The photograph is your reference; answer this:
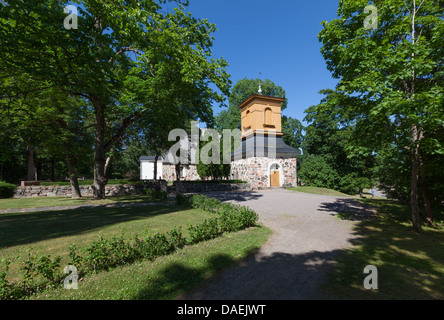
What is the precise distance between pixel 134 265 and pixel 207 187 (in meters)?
17.7

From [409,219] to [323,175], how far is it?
16.2 metres

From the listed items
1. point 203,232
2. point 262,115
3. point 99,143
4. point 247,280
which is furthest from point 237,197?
point 247,280

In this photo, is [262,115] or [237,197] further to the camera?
[262,115]

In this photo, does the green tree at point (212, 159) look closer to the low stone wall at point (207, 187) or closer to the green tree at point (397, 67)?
the low stone wall at point (207, 187)

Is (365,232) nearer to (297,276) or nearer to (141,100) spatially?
(297,276)

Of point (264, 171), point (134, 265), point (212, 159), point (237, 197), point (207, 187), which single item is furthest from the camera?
point (212, 159)

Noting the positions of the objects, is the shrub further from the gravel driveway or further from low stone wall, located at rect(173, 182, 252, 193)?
low stone wall, located at rect(173, 182, 252, 193)

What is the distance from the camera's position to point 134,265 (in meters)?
4.17

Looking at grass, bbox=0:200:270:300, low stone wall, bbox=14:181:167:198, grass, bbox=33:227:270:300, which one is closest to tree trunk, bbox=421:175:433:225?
grass, bbox=0:200:270:300

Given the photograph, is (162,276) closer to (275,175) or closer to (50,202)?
(50,202)

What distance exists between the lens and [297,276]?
368 cm

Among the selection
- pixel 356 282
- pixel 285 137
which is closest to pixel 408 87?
pixel 356 282

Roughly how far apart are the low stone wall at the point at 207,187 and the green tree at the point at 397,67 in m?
15.8

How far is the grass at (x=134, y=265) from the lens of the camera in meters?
3.23
